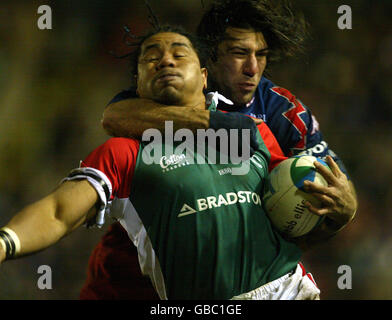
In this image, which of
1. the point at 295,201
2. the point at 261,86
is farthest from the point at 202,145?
the point at 261,86

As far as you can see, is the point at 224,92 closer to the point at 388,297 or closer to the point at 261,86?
the point at 261,86

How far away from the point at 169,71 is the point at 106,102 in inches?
83.9

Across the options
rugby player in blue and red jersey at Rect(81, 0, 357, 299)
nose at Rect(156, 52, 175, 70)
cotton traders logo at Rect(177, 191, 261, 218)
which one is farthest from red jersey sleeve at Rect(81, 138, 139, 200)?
rugby player in blue and red jersey at Rect(81, 0, 357, 299)

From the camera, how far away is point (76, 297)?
420cm

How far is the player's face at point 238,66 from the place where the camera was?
9.95 ft

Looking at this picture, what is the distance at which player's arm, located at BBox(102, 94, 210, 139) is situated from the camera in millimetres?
2324

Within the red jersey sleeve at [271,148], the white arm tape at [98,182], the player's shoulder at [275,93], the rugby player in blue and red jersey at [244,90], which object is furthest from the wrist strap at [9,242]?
the player's shoulder at [275,93]

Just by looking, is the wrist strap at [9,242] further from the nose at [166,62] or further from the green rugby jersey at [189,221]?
the nose at [166,62]

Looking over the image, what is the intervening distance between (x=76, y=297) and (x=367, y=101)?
8.39 feet

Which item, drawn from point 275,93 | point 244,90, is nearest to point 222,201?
point 244,90

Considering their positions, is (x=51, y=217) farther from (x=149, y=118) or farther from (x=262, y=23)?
(x=262, y=23)

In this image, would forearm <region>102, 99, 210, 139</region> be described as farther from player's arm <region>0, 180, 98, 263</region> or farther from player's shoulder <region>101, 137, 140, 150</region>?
player's arm <region>0, 180, 98, 263</region>

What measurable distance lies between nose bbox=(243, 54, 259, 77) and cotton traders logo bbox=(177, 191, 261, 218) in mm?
930

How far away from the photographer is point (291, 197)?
2215 mm
